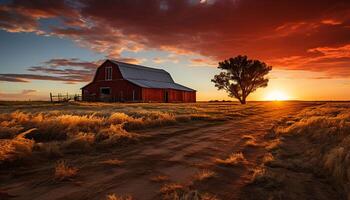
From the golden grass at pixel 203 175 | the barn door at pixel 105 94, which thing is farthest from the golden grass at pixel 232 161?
the barn door at pixel 105 94

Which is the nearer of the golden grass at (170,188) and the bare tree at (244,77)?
the golden grass at (170,188)

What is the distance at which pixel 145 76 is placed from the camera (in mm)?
60094

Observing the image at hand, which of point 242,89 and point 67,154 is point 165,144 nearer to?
point 67,154

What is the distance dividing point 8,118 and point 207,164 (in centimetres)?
958

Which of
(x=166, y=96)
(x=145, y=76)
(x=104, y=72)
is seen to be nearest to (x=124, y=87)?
(x=104, y=72)

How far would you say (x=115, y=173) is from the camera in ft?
20.3

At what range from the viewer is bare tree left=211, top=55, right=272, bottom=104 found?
61875 millimetres

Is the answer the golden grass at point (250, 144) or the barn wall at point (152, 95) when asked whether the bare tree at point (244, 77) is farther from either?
the golden grass at point (250, 144)

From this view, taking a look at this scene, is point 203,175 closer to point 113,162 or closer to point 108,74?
point 113,162

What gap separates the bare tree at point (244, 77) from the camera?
203ft

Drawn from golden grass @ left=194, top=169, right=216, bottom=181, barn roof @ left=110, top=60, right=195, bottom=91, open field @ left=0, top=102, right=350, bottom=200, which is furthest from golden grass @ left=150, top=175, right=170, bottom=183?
barn roof @ left=110, top=60, right=195, bottom=91

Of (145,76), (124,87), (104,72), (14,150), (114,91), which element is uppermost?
(104,72)

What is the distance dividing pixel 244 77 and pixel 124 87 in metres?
27.7

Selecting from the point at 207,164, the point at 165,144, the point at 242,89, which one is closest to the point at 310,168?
the point at 207,164
